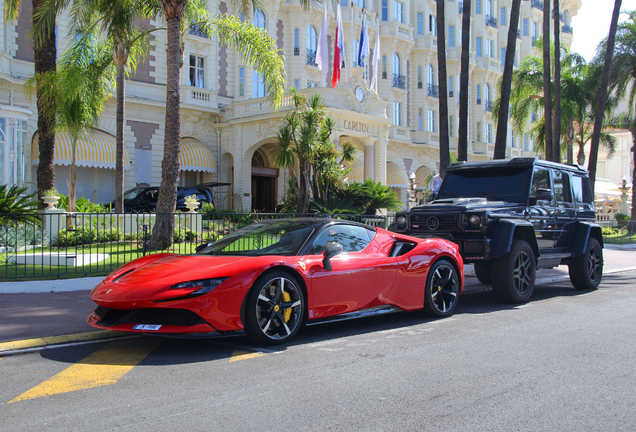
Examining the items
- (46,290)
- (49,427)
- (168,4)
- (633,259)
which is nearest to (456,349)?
(49,427)

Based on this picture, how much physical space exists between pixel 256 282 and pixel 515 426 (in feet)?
8.90

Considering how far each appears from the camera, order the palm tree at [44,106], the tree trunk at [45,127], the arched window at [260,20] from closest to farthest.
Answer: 1. the palm tree at [44,106]
2. the tree trunk at [45,127]
3. the arched window at [260,20]

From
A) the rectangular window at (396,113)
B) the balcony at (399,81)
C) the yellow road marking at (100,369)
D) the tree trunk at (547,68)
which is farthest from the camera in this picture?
the rectangular window at (396,113)

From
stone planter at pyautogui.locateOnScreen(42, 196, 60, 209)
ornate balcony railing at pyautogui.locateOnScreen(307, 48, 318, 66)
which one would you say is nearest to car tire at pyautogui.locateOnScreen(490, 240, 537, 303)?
stone planter at pyautogui.locateOnScreen(42, 196, 60, 209)

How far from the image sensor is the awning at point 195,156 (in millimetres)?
26625

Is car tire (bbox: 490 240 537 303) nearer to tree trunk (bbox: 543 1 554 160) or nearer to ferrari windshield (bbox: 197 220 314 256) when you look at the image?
ferrari windshield (bbox: 197 220 314 256)

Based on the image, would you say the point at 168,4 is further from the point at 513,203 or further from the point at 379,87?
the point at 379,87

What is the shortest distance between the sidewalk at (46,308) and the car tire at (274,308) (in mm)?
1852

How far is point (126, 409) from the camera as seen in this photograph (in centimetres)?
382

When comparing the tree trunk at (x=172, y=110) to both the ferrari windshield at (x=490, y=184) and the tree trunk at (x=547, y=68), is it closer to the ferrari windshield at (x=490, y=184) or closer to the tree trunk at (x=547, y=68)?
the ferrari windshield at (x=490, y=184)

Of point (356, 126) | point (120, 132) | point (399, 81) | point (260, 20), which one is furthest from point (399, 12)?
point (120, 132)

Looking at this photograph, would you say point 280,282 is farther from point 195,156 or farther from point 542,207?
point 195,156

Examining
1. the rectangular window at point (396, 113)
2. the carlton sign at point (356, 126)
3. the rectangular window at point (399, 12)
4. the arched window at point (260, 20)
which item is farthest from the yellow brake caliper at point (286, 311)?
the rectangular window at point (399, 12)

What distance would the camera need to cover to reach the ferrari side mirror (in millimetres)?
5891
